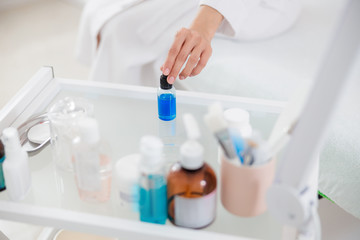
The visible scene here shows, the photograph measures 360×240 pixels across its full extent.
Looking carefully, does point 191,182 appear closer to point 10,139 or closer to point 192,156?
point 192,156

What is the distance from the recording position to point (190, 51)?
1068 mm

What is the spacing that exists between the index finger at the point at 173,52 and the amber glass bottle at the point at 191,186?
0.35 m

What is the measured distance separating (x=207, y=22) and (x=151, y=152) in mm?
627

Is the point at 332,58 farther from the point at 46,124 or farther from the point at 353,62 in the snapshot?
the point at 46,124

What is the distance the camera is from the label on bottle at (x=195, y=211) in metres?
0.68

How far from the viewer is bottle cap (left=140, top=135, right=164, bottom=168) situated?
64 cm

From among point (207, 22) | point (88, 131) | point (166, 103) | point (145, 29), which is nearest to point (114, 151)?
point (166, 103)

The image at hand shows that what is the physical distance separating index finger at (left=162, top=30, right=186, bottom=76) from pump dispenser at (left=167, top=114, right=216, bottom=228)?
0.33m

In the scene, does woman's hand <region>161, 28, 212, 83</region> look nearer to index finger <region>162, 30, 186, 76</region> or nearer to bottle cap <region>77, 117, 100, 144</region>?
index finger <region>162, 30, 186, 76</region>

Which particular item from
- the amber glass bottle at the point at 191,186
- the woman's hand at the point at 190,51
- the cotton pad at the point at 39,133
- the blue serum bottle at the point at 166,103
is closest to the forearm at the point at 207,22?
the woman's hand at the point at 190,51

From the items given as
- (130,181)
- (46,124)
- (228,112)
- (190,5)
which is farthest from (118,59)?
(130,181)

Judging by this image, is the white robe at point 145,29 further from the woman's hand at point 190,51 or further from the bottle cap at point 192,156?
the bottle cap at point 192,156

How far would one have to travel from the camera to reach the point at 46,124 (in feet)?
3.40

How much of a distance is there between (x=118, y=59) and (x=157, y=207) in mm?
1014
